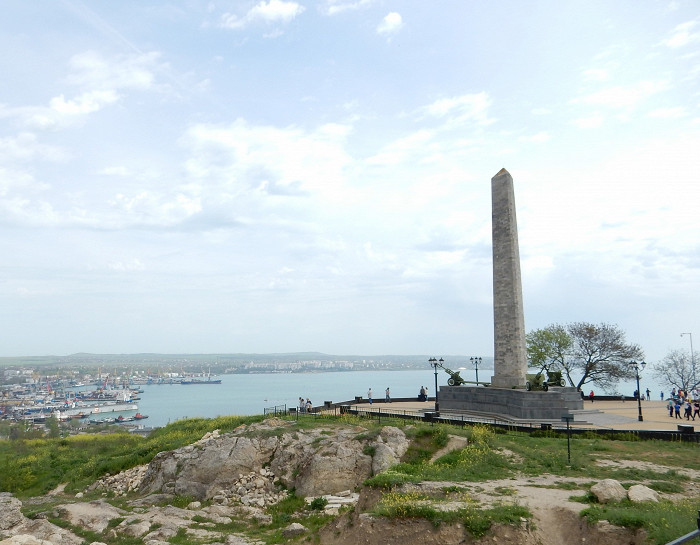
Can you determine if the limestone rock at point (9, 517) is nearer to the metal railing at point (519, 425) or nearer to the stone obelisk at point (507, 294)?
the metal railing at point (519, 425)

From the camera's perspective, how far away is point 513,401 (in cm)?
3020

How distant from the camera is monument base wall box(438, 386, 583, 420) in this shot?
95.1 ft

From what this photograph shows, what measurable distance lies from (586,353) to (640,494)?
117 feet

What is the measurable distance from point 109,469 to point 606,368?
40.9 metres

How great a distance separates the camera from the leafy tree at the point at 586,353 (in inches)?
1762

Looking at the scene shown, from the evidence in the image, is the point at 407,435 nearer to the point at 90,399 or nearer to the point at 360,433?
the point at 360,433

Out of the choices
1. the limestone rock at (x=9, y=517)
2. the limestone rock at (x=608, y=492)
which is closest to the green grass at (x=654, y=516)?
the limestone rock at (x=608, y=492)

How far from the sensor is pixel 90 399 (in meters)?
145

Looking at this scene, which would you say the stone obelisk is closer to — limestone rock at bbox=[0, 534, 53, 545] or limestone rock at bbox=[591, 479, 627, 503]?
limestone rock at bbox=[591, 479, 627, 503]

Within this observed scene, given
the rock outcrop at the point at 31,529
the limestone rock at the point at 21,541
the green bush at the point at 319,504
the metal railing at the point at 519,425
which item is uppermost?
the metal railing at the point at 519,425


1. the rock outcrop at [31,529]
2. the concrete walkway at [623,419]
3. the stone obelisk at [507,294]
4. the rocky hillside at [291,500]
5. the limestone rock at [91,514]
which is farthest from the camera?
the stone obelisk at [507,294]

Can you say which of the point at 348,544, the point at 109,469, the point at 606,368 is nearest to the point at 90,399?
the point at 109,469

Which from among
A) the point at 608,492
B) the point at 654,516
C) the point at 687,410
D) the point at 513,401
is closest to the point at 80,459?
the point at 513,401

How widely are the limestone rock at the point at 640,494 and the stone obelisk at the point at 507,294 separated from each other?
18051 millimetres
